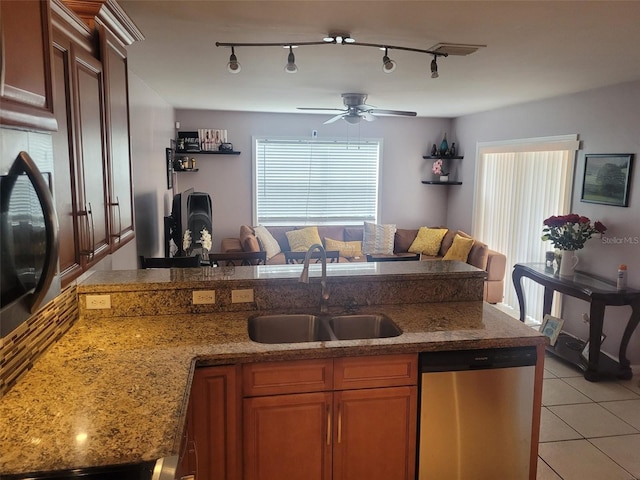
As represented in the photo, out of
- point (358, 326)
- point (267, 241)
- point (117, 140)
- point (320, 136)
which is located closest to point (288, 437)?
point (358, 326)

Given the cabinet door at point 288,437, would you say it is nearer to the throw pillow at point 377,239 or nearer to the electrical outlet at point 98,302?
the electrical outlet at point 98,302

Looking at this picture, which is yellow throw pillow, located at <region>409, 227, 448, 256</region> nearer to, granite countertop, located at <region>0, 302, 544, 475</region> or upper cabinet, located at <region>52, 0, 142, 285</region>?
granite countertop, located at <region>0, 302, 544, 475</region>

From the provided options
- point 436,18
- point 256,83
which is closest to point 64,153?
point 436,18

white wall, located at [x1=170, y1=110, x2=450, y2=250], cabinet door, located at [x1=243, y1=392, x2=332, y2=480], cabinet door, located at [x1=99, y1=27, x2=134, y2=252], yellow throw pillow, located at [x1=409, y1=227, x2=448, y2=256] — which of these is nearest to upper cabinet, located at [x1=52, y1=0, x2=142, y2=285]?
cabinet door, located at [x1=99, y1=27, x2=134, y2=252]

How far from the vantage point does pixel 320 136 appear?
6938mm

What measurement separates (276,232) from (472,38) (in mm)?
4451

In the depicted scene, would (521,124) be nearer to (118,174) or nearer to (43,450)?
(118,174)

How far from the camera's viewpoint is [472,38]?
270 cm

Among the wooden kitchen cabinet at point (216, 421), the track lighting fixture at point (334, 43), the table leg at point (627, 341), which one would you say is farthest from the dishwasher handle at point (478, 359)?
the table leg at point (627, 341)

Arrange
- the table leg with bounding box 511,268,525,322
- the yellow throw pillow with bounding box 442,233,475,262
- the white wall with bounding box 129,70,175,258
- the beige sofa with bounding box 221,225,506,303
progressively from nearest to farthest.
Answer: the white wall with bounding box 129,70,175,258 → the table leg with bounding box 511,268,525,322 → the beige sofa with bounding box 221,225,506,303 → the yellow throw pillow with bounding box 442,233,475,262

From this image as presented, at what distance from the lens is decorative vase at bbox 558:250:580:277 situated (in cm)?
437

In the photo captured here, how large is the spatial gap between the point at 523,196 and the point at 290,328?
404 centimetres

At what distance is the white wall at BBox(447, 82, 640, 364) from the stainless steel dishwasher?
2.47m

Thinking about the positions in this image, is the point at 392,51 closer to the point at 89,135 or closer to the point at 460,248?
the point at 89,135
